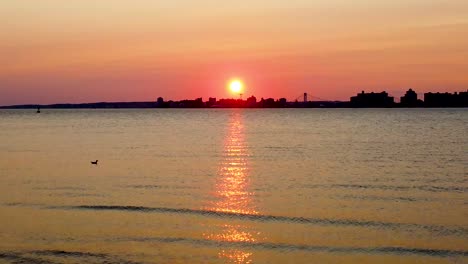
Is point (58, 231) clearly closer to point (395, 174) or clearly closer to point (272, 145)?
point (395, 174)

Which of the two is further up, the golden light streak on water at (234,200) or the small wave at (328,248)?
the golden light streak on water at (234,200)

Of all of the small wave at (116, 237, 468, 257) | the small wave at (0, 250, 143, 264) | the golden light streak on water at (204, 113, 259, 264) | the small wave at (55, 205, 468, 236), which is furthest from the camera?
the small wave at (55, 205, 468, 236)

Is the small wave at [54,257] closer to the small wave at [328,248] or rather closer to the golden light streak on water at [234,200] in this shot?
the small wave at [328,248]

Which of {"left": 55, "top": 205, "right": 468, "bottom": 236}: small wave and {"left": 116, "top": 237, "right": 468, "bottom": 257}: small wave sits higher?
{"left": 55, "top": 205, "right": 468, "bottom": 236}: small wave

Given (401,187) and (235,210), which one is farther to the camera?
(401,187)

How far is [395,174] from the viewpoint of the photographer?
47.6m

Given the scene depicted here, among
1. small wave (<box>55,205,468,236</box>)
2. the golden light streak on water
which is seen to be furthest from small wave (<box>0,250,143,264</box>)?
small wave (<box>55,205,468,236</box>)

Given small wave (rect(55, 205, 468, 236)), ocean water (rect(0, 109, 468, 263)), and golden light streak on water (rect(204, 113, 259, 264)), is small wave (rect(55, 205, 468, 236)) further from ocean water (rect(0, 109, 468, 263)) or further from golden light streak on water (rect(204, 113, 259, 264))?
golden light streak on water (rect(204, 113, 259, 264))

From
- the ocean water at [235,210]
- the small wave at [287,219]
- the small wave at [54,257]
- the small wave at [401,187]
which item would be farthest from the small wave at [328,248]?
the small wave at [401,187]

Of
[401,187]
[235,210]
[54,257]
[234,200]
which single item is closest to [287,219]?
[235,210]

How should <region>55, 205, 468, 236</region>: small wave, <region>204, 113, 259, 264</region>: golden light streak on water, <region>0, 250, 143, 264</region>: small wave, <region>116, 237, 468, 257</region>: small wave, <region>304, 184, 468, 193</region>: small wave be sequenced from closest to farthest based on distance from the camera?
<region>0, 250, 143, 264</region>: small wave → <region>116, 237, 468, 257</region>: small wave → <region>204, 113, 259, 264</region>: golden light streak on water → <region>55, 205, 468, 236</region>: small wave → <region>304, 184, 468, 193</region>: small wave

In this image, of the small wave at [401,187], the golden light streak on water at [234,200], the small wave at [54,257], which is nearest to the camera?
the small wave at [54,257]

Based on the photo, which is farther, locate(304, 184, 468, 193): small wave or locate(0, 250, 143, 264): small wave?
locate(304, 184, 468, 193): small wave

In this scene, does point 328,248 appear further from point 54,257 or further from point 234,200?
point 234,200
